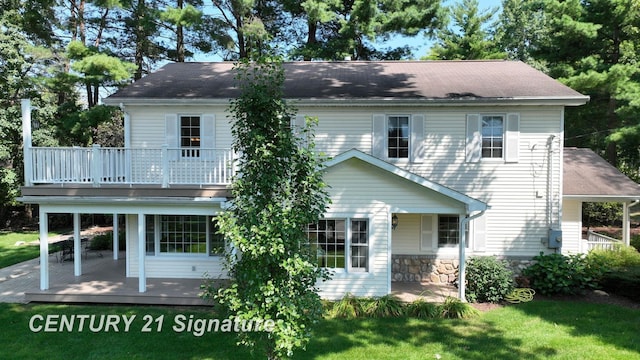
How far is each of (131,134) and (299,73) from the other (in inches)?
244

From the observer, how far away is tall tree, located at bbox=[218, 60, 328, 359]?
441cm

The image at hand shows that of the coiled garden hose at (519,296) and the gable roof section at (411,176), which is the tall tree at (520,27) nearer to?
the coiled garden hose at (519,296)

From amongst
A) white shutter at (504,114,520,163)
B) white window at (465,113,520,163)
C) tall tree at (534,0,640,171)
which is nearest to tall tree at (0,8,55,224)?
white window at (465,113,520,163)

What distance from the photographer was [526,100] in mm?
10469

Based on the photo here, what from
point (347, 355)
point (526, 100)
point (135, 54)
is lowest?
point (347, 355)

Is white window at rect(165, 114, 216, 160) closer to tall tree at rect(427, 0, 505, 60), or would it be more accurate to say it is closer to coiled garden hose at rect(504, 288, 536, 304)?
coiled garden hose at rect(504, 288, 536, 304)

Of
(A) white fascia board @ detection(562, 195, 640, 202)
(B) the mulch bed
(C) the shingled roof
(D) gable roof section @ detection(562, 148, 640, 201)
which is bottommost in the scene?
(B) the mulch bed

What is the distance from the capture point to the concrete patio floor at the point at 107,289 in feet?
30.0

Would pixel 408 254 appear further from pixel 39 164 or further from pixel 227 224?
pixel 39 164

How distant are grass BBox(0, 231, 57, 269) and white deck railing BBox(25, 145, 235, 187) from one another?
254 inches

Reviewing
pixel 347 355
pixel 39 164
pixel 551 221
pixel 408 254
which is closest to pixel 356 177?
pixel 408 254

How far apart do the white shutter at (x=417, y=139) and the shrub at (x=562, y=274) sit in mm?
4378

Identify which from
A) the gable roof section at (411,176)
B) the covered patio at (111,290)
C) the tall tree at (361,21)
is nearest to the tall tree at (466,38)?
the tall tree at (361,21)

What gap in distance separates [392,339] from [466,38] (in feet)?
75.2
